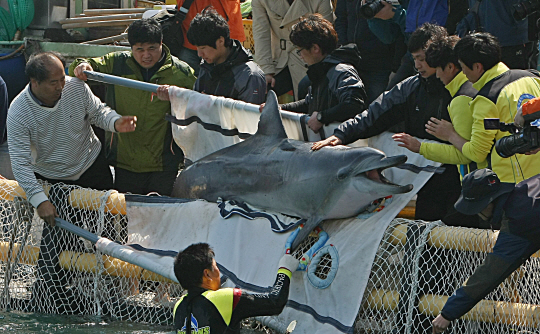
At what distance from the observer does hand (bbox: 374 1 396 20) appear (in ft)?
23.7

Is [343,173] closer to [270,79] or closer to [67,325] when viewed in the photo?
[67,325]

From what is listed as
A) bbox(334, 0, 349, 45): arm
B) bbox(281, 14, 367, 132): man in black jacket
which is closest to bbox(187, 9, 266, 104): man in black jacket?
bbox(281, 14, 367, 132): man in black jacket

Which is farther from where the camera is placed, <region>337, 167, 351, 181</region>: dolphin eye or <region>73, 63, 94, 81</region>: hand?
<region>73, 63, 94, 81</region>: hand

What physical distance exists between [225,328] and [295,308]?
2.78 feet

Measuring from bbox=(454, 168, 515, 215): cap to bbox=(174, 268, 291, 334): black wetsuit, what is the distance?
1.31 meters

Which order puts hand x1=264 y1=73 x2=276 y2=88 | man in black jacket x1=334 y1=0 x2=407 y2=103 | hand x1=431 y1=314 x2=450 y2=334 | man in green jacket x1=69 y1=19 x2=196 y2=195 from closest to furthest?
hand x1=431 y1=314 x2=450 y2=334 < man in green jacket x1=69 y1=19 x2=196 y2=195 < man in black jacket x1=334 y1=0 x2=407 y2=103 < hand x1=264 y1=73 x2=276 y2=88

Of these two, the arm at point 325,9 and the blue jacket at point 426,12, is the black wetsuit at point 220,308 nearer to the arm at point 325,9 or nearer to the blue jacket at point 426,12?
the blue jacket at point 426,12

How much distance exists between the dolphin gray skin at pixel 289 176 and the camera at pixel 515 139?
62 cm

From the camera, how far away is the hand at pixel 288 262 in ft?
15.9

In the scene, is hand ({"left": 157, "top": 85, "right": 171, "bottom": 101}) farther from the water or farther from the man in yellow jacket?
the man in yellow jacket

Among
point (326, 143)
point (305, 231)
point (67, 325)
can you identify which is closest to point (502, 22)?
point (326, 143)

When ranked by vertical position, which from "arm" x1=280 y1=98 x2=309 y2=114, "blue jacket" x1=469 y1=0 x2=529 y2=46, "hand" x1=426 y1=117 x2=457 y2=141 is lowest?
"arm" x1=280 y1=98 x2=309 y2=114

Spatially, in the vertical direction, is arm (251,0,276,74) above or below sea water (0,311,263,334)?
above

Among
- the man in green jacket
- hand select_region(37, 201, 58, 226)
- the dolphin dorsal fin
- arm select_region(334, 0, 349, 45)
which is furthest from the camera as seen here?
arm select_region(334, 0, 349, 45)
